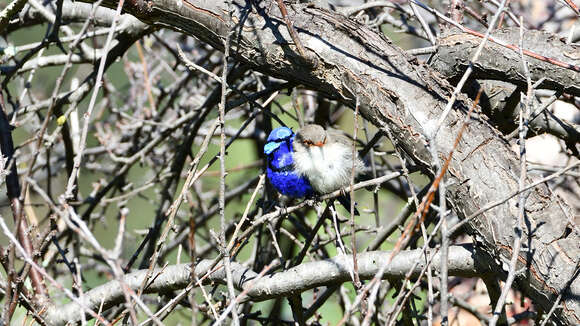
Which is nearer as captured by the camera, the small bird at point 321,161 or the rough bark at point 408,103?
the rough bark at point 408,103

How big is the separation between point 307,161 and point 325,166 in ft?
0.38

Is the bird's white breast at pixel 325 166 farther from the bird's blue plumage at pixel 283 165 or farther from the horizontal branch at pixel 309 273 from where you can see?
the horizontal branch at pixel 309 273

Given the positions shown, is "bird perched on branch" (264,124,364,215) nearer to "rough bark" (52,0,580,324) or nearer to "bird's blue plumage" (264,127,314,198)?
"bird's blue plumage" (264,127,314,198)

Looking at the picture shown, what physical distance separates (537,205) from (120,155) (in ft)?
11.3

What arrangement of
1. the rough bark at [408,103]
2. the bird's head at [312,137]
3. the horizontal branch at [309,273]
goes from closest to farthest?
1. the rough bark at [408,103]
2. the horizontal branch at [309,273]
3. the bird's head at [312,137]

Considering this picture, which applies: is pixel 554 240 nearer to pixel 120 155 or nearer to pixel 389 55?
pixel 389 55

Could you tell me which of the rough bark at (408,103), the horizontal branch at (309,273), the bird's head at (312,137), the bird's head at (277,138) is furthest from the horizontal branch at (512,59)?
the bird's head at (277,138)

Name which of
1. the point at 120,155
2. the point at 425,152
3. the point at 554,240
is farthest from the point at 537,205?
the point at 120,155

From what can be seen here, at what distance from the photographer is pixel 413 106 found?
2623mm

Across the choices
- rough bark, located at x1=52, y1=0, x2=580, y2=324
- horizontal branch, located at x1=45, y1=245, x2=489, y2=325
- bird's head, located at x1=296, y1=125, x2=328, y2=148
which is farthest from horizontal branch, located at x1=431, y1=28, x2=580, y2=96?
bird's head, located at x1=296, y1=125, x2=328, y2=148

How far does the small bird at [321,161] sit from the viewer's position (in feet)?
12.4

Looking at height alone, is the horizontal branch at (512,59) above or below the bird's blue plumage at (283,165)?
above

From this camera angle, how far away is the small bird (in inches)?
149

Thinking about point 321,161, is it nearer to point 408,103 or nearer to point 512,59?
point 408,103
